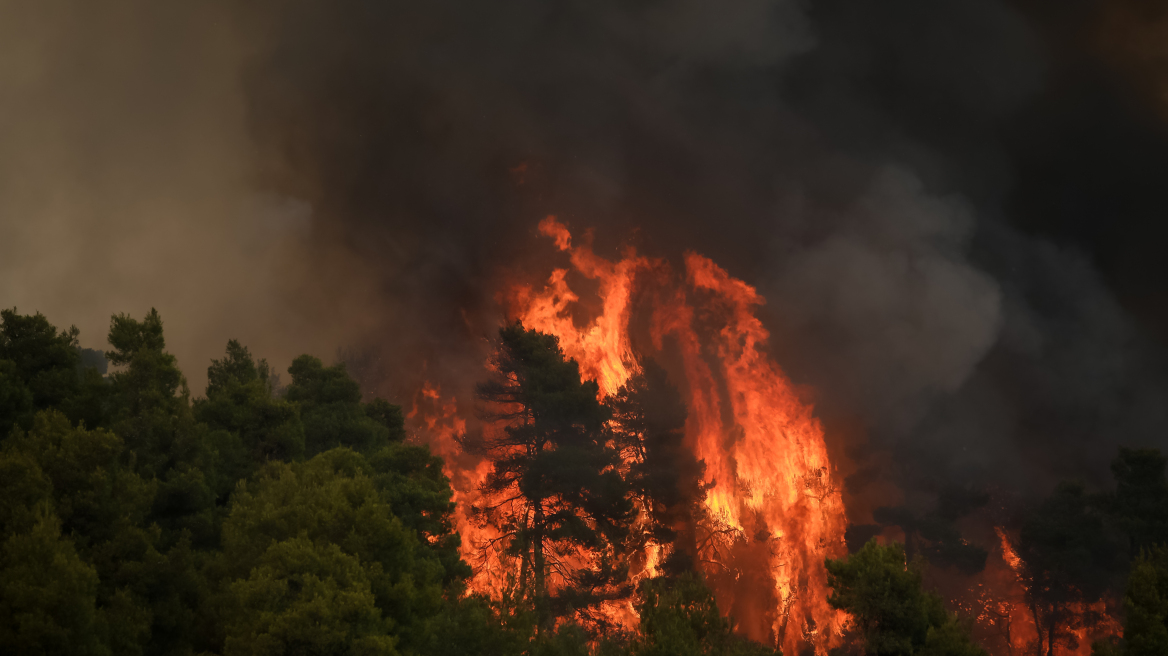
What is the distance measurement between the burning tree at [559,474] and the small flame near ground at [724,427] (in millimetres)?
7298

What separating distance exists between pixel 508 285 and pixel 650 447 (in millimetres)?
26168

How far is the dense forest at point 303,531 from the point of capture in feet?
64.4

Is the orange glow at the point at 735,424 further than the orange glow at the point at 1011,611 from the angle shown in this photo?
Yes

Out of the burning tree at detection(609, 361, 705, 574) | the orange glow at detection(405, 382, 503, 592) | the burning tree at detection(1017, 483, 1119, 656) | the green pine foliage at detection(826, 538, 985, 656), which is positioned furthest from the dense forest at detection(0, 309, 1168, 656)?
the burning tree at detection(1017, 483, 1119, 656)

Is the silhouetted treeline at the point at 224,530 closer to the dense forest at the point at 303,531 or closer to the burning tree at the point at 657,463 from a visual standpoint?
the dense forest at the point at 303,531

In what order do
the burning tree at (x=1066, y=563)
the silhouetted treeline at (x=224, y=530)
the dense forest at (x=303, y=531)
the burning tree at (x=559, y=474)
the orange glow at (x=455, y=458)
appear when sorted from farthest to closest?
1. the orange glow at (x=455, y=458)
2. the burning tree at (x=1066, y=563)
3. the burning tree at (x=559, y=474)
4. the dense forest at (x=303, y=531)
5. the silhouetted treeline at (x=224, y=530)

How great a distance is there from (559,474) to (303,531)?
16647 mm

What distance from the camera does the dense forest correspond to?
64.4 feet

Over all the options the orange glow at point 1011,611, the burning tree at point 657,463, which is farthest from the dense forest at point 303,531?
the orange glow at point 1011,611

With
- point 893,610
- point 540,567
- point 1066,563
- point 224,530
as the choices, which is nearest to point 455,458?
point 540,567

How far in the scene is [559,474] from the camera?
36.4 meters

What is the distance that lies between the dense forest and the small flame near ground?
947 cm

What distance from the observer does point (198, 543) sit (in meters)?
26.8

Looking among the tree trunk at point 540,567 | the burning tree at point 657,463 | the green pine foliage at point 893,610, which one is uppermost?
the burning tree at point 657,463
